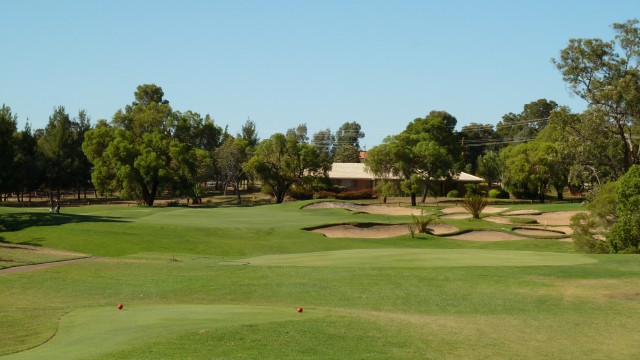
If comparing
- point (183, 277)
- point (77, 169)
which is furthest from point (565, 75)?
point (77, 169)

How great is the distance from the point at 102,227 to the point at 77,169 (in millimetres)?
58672

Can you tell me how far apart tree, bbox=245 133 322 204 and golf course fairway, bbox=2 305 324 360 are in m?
Result: 78.0

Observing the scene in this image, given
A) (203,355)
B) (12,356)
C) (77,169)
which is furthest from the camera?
(77,169)

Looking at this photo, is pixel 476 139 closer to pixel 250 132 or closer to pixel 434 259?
pixel 250 132

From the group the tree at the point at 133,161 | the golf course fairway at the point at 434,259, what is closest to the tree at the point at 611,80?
the golf course fairway at the point at 434,259

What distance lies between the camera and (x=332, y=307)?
19.7 metres

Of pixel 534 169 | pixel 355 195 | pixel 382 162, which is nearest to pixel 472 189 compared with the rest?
→ pixel 534 169

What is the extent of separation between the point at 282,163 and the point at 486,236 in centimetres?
4995

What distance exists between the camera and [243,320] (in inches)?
635

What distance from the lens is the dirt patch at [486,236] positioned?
50.2 meters

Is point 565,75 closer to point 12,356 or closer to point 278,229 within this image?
point 278,229

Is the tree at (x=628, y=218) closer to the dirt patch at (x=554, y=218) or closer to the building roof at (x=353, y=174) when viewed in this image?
the dirt patch at (x=554, y=218)

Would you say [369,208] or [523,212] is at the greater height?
[369,208]

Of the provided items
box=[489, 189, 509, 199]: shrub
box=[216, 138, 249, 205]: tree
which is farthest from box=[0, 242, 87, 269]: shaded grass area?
box=[489, 189, 509, 199]: shrub
